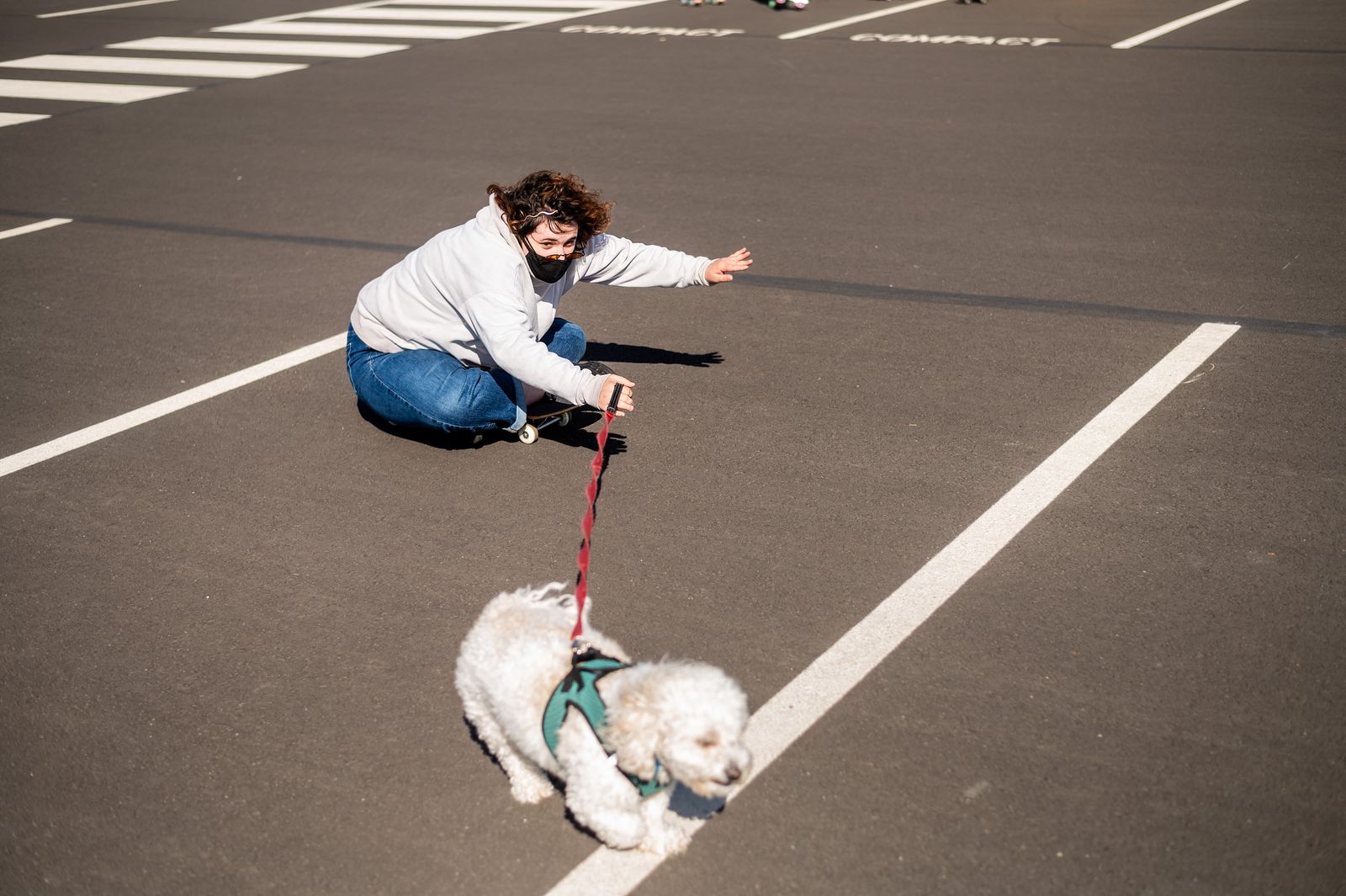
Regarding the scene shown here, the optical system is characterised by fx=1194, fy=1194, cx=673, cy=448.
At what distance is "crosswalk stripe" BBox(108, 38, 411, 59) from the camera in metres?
17.0

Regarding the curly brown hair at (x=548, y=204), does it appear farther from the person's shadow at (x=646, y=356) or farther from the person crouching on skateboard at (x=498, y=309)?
the person's shadow at (x=646, y=356)

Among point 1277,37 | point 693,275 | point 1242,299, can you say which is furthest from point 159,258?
point 1277,37

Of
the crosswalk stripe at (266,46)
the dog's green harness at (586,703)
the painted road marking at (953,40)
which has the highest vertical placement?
the crosswalk stripe at (266,46)

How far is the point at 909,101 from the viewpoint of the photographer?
12641 millimetres

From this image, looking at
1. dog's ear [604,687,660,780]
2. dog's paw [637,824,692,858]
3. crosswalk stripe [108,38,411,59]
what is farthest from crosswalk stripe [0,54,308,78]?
dog's ear [604,687,660,780]

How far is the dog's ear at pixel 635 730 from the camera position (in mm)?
3012

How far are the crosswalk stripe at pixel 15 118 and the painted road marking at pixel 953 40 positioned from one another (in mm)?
10302

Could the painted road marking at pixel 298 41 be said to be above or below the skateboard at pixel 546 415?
above

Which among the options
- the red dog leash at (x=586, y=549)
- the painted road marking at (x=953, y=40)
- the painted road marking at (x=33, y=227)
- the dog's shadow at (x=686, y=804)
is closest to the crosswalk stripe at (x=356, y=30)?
the painted road marking at (x=953, y=40)

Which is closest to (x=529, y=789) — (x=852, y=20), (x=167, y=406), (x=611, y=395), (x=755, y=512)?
(x=611, y=395)

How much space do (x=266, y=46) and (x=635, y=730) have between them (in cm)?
1707

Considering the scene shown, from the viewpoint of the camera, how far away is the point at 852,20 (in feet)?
58.6

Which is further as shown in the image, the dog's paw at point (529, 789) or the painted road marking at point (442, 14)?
the painted road marking at point (442, 14)

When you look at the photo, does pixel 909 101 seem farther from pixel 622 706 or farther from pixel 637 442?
pixel 622 706
